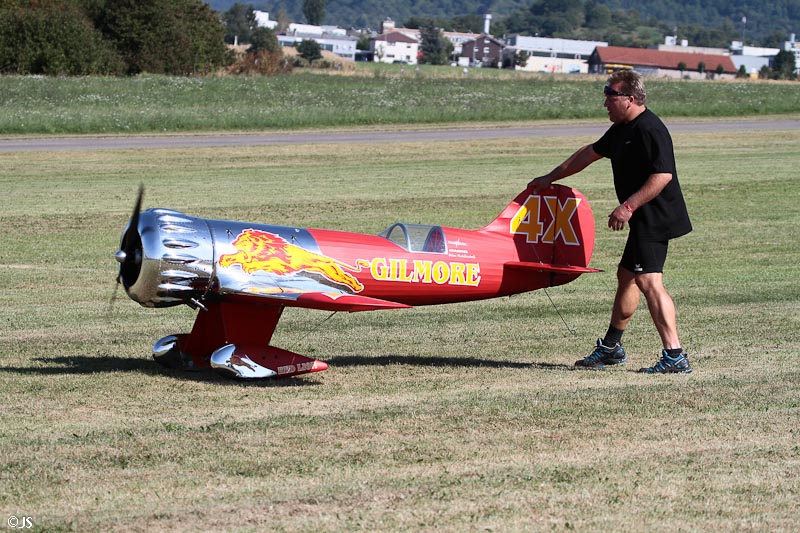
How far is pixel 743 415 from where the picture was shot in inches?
289

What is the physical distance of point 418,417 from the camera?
23.8 feet

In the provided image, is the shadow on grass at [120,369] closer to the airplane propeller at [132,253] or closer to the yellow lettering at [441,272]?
the airplane propeller at [132,253]

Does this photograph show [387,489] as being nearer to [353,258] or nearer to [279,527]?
[279,527]

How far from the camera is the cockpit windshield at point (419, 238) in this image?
364 inches

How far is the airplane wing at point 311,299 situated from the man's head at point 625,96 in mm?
2375

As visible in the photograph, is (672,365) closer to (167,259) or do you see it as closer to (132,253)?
(167,259)

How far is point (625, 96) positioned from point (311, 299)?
2984 millimetres

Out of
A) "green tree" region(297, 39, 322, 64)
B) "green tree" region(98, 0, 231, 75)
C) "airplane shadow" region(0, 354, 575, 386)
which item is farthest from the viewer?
"green tree" region(297, 39, 322, 64)

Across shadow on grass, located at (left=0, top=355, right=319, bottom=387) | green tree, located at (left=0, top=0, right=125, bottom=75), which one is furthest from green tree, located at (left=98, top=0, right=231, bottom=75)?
shadow on grass, located at (left=0, top=355, right=319, bottom=387)

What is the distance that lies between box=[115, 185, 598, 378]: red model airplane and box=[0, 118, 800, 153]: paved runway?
23427 mm

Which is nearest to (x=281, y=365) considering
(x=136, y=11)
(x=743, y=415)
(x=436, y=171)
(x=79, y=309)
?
(x=743, y=415)

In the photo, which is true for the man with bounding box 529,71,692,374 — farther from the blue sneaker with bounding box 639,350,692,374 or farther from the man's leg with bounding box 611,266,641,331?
the man's leg with bounding box 611,266,641,331

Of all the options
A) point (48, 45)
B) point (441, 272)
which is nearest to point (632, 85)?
point (441, 272)

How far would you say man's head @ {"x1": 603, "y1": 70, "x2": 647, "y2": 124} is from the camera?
8.80m
